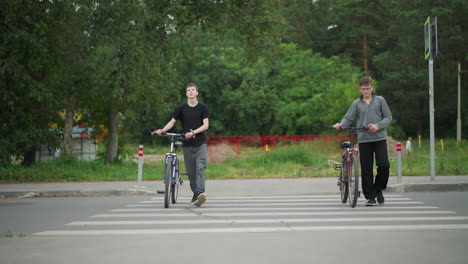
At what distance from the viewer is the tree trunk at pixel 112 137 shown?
74.7 feet

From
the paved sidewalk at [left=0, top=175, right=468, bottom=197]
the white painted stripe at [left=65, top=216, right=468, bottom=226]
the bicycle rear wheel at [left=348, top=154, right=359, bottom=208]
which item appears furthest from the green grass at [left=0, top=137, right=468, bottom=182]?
the white painted stripe at [left=65, top=216, right=468, bottom=226]

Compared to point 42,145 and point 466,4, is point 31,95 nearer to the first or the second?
point 42,145

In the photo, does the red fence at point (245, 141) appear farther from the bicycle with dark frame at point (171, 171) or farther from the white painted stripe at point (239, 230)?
the white painted stripe at point (239, 230)

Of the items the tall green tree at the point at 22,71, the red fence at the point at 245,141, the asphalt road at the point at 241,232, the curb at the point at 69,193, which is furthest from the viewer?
the red fence at the point at 245,141

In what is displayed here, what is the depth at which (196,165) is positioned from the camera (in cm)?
987

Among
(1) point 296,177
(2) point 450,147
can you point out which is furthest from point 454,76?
(1) point 296,177

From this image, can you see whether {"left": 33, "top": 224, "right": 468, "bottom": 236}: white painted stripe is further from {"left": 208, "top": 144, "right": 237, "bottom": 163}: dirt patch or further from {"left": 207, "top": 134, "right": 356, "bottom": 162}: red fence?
{"left": 207, "top": 134, "right": 356, "bottom": 162}: red fence

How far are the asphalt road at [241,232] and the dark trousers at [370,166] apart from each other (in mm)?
386

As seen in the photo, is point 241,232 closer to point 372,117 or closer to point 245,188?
point 372,117

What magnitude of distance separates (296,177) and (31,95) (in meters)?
8.01

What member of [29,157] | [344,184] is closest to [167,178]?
[344,184]

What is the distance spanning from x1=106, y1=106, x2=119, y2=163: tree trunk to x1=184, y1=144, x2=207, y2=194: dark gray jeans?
13361 millimetres

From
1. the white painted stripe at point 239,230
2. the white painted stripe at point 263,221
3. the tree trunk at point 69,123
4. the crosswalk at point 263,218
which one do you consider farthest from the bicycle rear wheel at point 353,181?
the tree trunk at point 69,123

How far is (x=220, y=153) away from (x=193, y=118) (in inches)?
637
